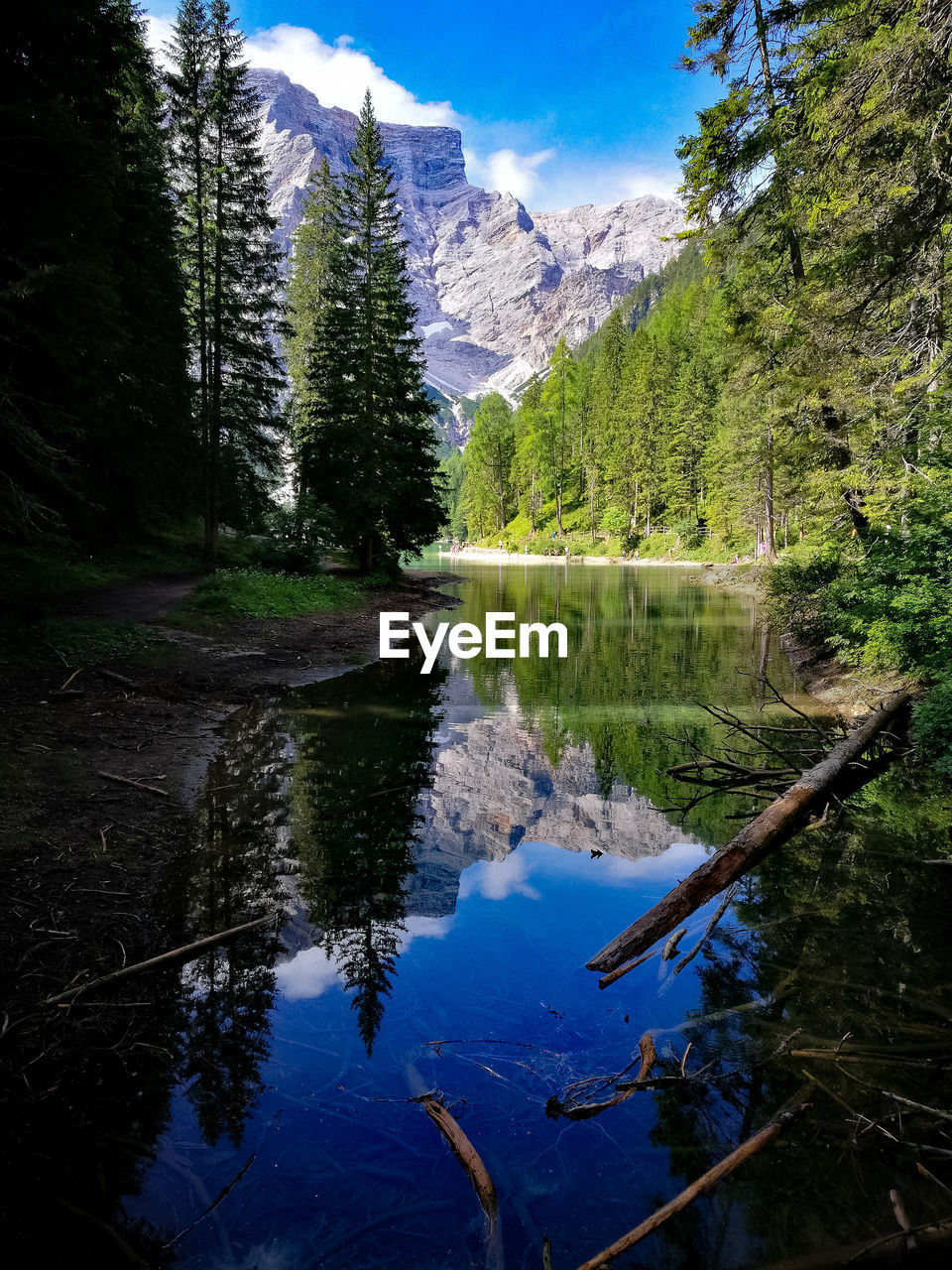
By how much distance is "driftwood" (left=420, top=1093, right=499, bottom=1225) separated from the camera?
3006 mm

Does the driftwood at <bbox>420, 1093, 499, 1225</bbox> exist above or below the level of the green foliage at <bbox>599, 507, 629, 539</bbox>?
below

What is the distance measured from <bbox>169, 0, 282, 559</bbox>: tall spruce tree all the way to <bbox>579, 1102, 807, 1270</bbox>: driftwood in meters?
25.0

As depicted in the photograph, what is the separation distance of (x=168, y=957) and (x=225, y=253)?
26.6 metres

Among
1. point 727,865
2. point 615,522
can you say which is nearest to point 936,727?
point 727,865

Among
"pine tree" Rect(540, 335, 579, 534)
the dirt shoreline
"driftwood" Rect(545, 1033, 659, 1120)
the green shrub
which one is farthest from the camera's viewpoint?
"pine tree" Rect(540, 335, 579, 534)

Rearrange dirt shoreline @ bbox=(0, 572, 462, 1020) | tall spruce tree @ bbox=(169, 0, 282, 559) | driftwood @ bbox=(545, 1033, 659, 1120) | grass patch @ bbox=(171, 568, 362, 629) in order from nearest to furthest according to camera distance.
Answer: driftwood @ bbox=(545, 1033, 659, 1120), dirt shoreline @ bbox=(0, 572, 462, 1020), grass patch @ bbox=(171, 568, 362, 629), tall spruce tree @ bbox=(169, 0, 282, 559)

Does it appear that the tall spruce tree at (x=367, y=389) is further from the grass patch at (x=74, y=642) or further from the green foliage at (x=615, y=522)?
the green foliage at (x=615, y=522)

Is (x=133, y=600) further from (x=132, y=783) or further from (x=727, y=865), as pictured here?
(x=727, y=865)

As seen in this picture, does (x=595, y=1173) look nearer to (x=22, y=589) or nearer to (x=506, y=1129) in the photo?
(x=506, y=1129)

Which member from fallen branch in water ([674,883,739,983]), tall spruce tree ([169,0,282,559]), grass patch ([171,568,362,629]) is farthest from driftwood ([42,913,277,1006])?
tall spruce tree ([169,0,282,559])

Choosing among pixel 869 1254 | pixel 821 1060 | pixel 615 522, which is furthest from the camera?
pixel 615 522

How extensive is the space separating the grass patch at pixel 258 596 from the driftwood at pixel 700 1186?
1517cm

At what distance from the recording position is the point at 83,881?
5.45m

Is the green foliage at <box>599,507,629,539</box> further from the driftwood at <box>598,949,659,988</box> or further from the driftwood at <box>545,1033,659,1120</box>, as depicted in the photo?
the driftwood at <box>545,1033,659,1120</box>
